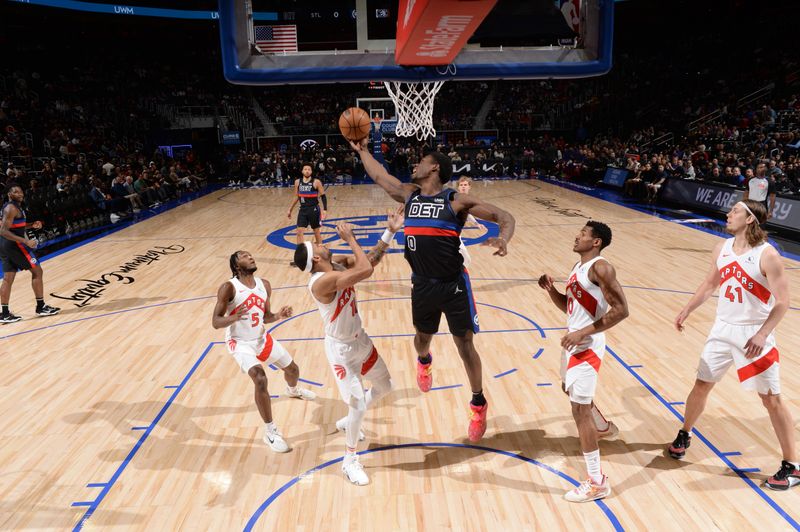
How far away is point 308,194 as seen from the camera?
1086cm

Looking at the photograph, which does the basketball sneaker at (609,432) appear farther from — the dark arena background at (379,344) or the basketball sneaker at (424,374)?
the basketball sneaker at (424,374)

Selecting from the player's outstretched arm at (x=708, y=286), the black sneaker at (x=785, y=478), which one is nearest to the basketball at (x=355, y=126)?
the player's outstretched arm at (x=708, y=286)

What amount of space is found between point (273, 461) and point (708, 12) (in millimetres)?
33300

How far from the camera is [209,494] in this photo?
421 cm

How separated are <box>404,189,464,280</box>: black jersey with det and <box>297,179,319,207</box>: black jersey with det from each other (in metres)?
6.61

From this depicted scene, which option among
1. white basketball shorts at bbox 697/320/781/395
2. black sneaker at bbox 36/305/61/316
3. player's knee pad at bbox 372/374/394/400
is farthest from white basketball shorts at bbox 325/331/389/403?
black sneaker at bbox 36/305/61/316

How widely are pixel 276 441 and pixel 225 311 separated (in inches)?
45.0

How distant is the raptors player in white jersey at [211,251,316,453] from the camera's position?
465 cm

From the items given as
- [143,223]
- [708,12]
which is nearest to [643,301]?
[143,223]

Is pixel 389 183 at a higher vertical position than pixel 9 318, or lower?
higher

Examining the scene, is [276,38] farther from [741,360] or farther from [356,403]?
[741,360]

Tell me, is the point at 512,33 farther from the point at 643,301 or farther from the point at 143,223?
the point at 143,223

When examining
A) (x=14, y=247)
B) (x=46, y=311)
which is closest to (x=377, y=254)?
(x=14, y=247)

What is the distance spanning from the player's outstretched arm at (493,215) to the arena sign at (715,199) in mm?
11632
